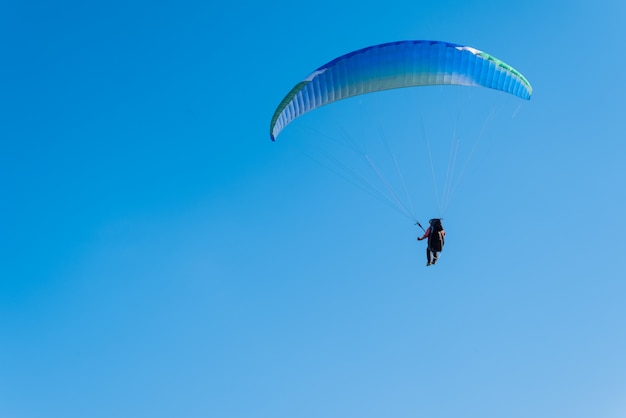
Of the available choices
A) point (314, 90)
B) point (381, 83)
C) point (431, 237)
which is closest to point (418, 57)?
point (381, 83)

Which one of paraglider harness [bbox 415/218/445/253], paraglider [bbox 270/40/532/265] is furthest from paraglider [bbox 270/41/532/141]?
paraglider harness [bbox 415/218/445/253]

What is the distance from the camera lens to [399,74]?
2494 centimetres

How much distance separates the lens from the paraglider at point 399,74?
24.6m

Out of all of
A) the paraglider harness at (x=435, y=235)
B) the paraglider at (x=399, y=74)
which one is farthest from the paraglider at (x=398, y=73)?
the paraglider harness at (x=435, y=235)

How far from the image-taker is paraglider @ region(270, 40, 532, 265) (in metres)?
24.6

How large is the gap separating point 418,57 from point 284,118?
3953 mm

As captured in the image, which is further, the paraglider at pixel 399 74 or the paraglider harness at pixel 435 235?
the paraglider harness at pixel 435 235

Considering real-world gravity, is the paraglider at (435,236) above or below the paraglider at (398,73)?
below

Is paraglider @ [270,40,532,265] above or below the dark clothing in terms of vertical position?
above

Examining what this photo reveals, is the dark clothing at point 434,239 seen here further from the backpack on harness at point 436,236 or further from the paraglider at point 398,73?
the paraglider at point 398,73

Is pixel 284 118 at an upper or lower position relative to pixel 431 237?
upper

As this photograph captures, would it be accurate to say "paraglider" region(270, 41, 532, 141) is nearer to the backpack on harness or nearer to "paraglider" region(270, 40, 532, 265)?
"paraglider" region(270, 40, 532, 265)

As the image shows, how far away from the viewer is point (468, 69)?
979 inches

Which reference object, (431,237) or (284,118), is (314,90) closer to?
(284,118)
